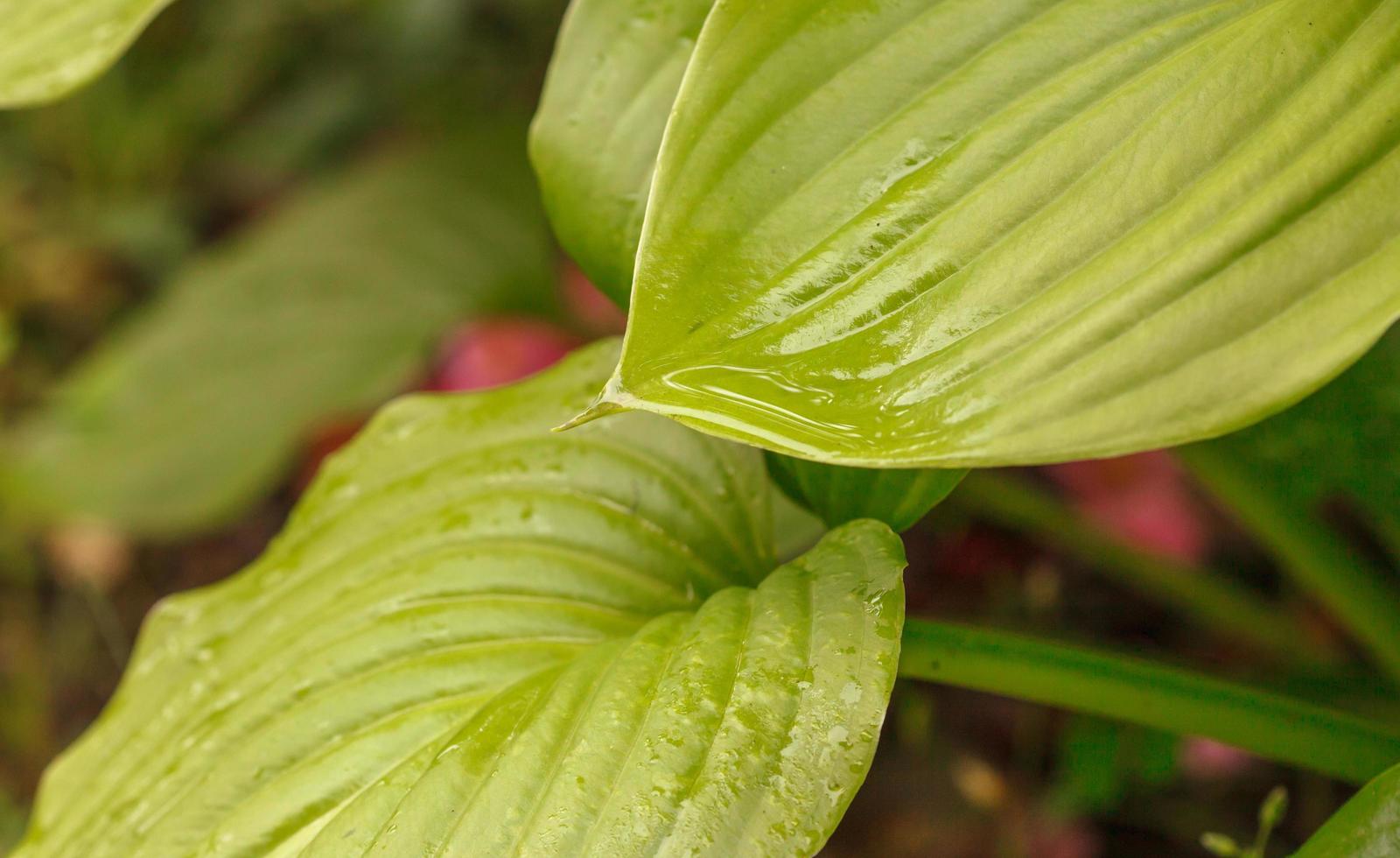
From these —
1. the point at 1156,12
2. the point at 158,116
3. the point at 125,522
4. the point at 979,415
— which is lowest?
the point at 125,522

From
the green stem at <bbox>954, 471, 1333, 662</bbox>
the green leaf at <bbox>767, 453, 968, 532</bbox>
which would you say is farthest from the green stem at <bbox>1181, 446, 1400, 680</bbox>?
the green leaf at <bbox>767, 453, 968, 532</bbox>

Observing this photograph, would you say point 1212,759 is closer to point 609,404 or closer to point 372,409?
point 609,404

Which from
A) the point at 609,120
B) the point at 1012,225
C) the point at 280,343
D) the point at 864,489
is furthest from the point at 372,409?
the point at 1012,225

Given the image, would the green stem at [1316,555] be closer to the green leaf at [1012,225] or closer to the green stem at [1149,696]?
the green stem at [1149,696]

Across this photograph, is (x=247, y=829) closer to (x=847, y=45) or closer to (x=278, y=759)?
(x=278, y=759)

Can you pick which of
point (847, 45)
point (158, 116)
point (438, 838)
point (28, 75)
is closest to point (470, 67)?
point (158, 116)

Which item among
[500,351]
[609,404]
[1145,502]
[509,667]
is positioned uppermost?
[609,404]
